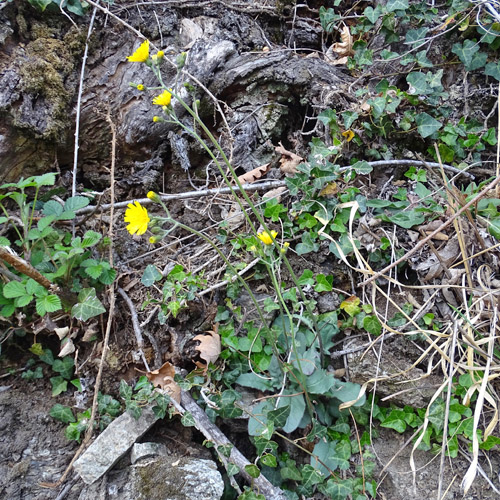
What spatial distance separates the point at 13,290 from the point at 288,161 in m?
1.45

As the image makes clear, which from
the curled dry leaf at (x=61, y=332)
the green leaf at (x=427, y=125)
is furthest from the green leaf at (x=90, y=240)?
the green leaf at (x=427, y=125)

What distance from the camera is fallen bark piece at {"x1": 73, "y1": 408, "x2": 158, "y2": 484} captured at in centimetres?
164

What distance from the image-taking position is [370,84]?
2410 mm

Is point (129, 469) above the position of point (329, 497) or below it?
above

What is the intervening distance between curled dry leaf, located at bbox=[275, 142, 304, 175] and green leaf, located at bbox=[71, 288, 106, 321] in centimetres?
115

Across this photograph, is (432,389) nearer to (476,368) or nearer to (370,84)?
(476,368)

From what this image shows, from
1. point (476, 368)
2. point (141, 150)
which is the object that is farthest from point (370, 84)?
Result: point (476, 368)

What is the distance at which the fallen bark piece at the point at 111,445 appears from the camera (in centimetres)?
164

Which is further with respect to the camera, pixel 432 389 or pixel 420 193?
pixel 420 193

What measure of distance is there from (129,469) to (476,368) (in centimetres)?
138

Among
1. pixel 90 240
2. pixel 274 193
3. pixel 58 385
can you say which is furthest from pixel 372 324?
pixel 58 385

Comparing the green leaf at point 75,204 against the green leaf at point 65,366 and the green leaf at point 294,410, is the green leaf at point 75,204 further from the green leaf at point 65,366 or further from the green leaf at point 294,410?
the green leaf at point 294,410

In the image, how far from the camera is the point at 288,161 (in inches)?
89.7

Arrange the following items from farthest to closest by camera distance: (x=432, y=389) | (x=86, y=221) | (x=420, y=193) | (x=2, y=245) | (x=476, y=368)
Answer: (x=86, y=221)
(x=420, y=193)
(x=2, y=245)
(x=432, y=389)
(x=476, y=368)
